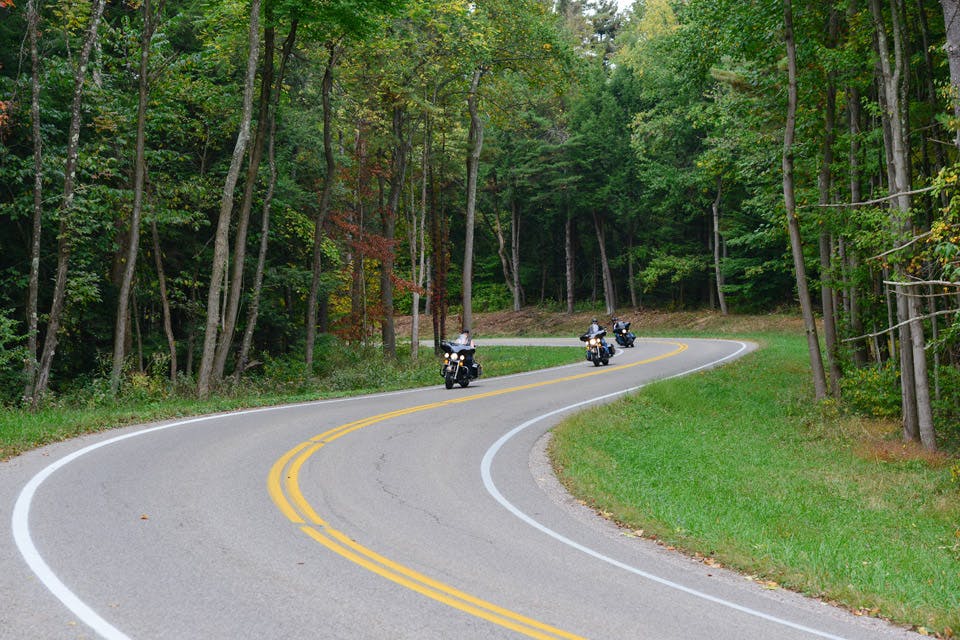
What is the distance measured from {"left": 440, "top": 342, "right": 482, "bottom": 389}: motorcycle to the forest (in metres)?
5.07

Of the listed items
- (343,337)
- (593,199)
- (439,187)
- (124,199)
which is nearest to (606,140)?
(593,199)

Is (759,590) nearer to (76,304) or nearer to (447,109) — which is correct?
(76,304)

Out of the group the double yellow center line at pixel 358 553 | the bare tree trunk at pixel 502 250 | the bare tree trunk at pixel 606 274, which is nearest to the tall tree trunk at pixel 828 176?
the double yellow center line at pixel 358 553

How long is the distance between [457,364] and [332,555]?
13482 mm

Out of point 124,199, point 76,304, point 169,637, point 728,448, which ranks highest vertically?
point 124,199

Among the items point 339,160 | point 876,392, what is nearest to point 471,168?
point 339,160

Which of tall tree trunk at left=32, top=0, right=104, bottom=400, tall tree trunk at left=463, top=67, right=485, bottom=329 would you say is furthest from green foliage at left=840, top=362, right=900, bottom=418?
tall tree trunk at left=32, top=0, right=104, bottom=400

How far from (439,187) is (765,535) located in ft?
95.8

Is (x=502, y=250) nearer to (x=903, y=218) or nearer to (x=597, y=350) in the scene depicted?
(x=597, y=350)

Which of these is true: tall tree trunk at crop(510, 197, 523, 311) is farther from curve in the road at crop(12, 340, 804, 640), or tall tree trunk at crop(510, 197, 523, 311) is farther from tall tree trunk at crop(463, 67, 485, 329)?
curve in the road at crop(12, 340, 804, 640)

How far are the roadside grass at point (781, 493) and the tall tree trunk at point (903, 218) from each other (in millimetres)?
878

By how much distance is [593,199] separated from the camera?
4919 cm

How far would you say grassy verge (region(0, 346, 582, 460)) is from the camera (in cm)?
1170

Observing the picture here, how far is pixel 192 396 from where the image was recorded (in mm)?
17984
